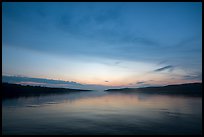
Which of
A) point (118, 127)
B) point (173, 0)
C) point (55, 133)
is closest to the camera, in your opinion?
point (173, 0)

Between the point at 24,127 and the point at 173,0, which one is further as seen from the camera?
the point at 24,127

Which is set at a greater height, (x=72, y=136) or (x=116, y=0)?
(x=116, y=0)

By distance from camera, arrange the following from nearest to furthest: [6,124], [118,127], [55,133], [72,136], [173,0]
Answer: [173,0] < [72,136] < [55,133] < [118,127] < [6,124]

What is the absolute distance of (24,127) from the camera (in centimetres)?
1585

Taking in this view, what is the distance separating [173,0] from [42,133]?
12850 mm

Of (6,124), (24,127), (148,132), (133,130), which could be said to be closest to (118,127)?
(133,130)

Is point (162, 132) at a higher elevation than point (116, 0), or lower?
lower

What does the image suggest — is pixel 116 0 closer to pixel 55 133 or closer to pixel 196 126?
pixel 55 133

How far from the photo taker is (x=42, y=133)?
549 inches

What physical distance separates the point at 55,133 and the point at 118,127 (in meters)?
5.45

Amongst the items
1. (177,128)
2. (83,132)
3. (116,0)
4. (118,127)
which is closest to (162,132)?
(177,128)

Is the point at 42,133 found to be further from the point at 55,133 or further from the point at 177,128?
the point at 177,128

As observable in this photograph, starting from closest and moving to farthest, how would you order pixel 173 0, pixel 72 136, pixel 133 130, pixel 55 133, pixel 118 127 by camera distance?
pixel 173 0 → pixel 72 136 → pixel 55 133 → pixel 133 130 → pixel 118 127

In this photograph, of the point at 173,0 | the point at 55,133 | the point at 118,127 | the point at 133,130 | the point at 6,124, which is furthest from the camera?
the point at 6,124
